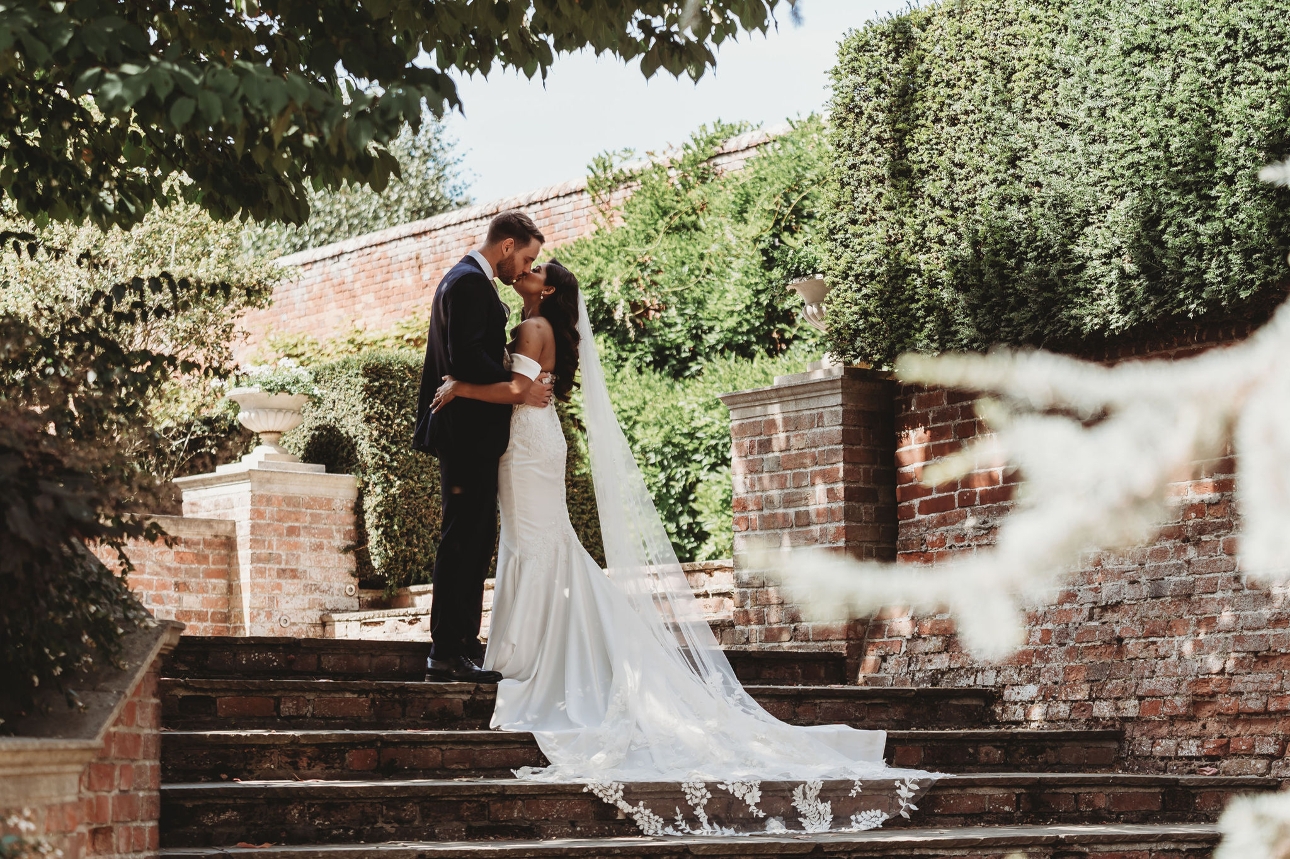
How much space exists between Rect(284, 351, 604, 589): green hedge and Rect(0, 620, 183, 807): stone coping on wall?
7.26m

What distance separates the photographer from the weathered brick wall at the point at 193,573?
10156 mm

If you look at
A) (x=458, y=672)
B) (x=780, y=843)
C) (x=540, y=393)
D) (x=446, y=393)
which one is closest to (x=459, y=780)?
(x=458, y=672)

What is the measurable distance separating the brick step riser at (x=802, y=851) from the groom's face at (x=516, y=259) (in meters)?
2.47

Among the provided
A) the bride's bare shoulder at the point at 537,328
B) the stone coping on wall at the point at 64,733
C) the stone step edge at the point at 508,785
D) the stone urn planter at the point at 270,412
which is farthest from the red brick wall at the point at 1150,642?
the stone urn planter at the point at 270,412

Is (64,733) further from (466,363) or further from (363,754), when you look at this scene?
(466,363)

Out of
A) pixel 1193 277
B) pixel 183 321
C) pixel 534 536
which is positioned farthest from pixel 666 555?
pixel 183 321

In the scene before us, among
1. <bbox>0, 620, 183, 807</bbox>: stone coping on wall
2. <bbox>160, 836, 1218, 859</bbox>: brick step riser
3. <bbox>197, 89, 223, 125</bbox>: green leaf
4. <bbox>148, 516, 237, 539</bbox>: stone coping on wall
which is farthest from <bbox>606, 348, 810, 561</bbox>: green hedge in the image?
<bbox>197, 89, 223, 125</bbox>: green leaf

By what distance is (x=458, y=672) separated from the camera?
18.7ft

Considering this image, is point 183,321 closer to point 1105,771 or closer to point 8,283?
point 8,283

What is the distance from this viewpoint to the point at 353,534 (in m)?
11.1

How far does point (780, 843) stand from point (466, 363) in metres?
2.26

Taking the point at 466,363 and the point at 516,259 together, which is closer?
the point at 466,363

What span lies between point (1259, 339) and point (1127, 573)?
550cm

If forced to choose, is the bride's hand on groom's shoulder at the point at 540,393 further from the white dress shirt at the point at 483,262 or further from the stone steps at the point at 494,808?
the stone steps at the point at 494,808
